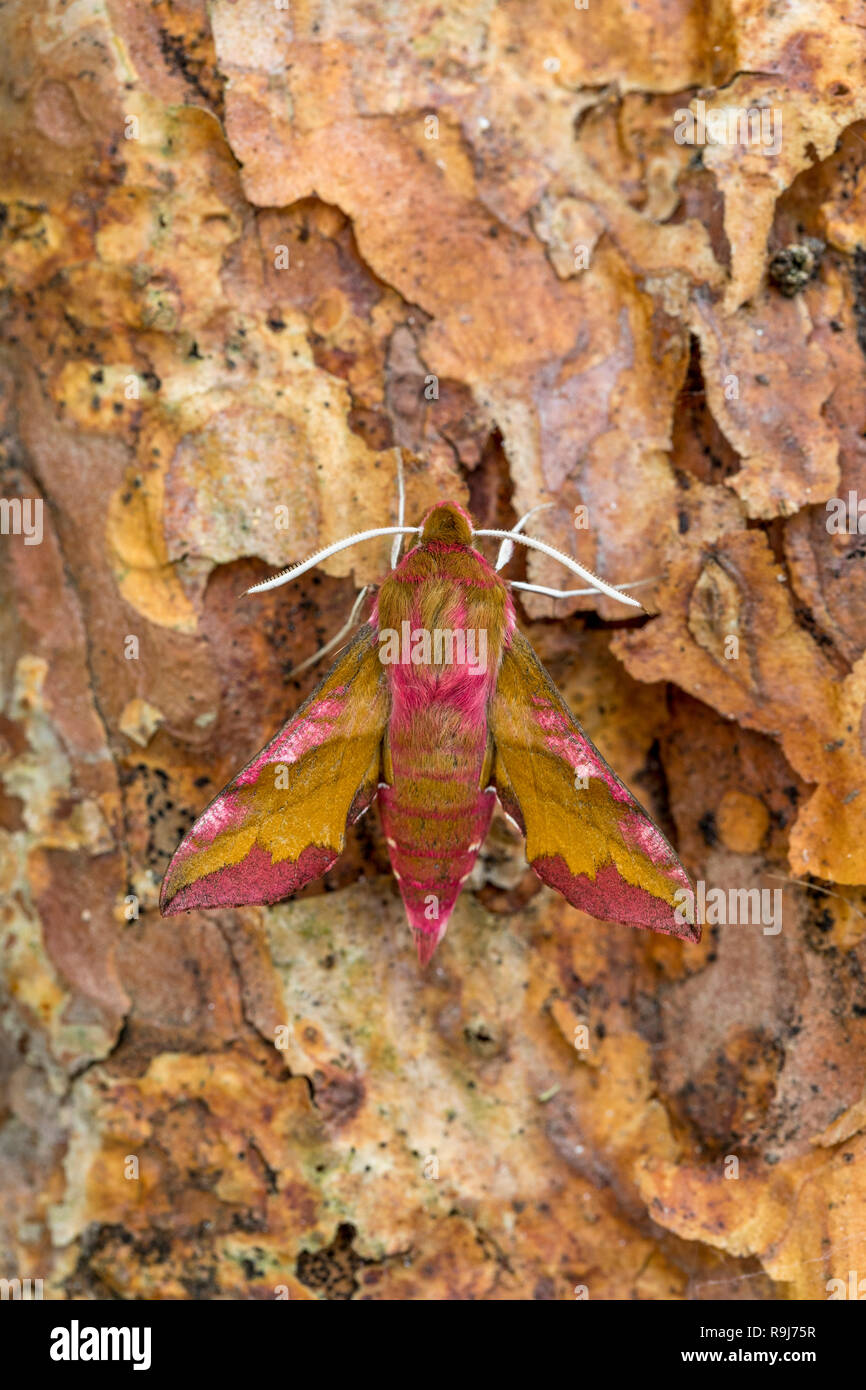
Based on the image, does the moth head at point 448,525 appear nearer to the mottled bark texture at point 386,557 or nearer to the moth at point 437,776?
the moth at point 437,776

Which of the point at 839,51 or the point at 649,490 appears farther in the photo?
the point at 649,490

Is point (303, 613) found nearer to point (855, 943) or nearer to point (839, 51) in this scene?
point (855, 943)

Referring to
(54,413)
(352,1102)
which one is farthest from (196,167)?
(352,1102)

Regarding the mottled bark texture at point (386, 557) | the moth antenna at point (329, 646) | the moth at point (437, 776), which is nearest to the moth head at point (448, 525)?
the moth at point (437, 776)

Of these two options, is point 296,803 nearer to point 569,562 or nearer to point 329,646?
point 329,646

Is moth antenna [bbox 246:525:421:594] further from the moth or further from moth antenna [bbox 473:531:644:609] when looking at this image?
moth antenna [bbox 473:531:644:609]

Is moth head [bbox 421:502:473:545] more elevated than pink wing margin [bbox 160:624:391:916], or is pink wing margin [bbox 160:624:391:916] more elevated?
moth head [bbox 421:502:473:545]

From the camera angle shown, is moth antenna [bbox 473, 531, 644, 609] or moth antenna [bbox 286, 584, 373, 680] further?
moth antenna [bbox 286, 584, 373, 680]

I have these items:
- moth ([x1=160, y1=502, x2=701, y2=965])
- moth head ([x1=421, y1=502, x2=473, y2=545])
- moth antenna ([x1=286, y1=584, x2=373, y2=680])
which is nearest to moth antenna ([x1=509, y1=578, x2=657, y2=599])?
moth ([x1=160, y1=502, x2=701, y2=965])
